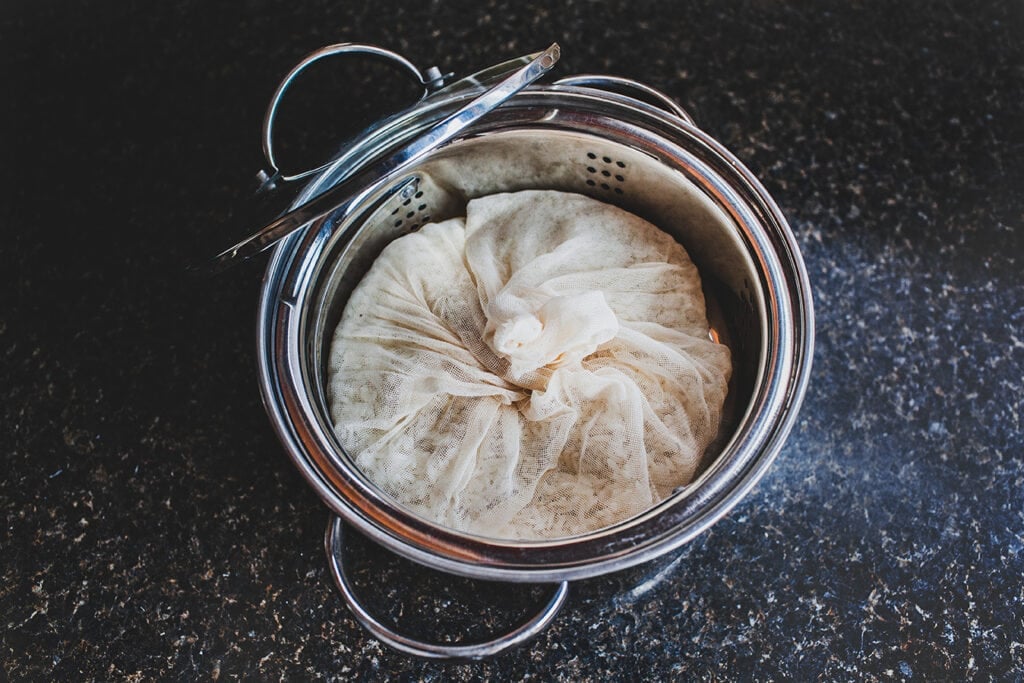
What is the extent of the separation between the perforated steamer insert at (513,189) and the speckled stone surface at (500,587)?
0.10 m

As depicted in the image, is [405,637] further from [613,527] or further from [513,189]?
[513,189]

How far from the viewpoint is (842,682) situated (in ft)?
2.34

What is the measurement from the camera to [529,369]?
0.67 m

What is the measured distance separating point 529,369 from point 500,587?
0.19 meters

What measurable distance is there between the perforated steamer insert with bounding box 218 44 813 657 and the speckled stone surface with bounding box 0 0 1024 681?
10cm

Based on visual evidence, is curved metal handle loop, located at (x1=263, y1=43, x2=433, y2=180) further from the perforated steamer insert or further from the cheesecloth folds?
the cheesecloth folds

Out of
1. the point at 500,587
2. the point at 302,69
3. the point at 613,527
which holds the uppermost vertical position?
the point at 302,69

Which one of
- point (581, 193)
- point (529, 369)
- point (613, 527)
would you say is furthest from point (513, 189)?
point (613, 527)

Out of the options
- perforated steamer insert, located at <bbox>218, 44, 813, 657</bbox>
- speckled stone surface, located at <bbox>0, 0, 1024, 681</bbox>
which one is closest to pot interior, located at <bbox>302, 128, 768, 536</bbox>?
perforated steamer insert, located at <bbox>218, 44, 813, 657</bbox>

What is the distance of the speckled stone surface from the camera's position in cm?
72

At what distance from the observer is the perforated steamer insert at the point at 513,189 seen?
1.86 ft

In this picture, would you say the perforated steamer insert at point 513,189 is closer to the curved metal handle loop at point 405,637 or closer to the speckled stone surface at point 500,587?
the curved metal handle loop at point 405,637

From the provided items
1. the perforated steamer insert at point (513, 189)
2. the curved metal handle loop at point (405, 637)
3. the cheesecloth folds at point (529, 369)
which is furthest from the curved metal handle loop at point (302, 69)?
the curved metal handle loop at point (405, 637)

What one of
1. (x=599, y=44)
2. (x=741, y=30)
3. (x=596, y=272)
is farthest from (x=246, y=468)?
(x=741, y=30)
